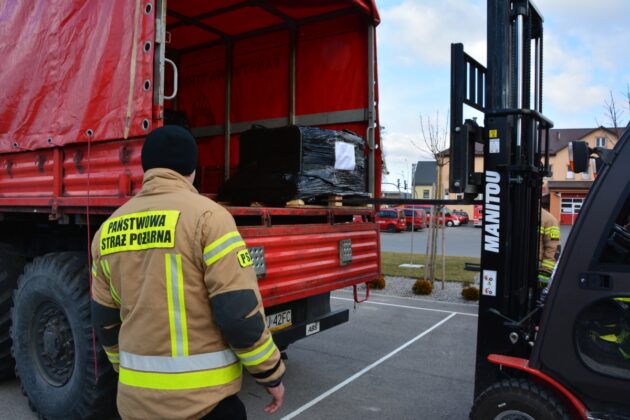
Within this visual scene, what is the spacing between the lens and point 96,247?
2270 mm

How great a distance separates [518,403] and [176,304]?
197 centimetres

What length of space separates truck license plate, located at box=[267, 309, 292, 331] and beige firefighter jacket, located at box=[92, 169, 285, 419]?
5.92 ft

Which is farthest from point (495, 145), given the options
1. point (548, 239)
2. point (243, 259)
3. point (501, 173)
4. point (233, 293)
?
point (548, 239)

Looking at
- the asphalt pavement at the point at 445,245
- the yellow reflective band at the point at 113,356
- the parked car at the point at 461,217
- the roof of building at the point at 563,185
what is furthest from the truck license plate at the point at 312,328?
the roof of building at the point at 563,185

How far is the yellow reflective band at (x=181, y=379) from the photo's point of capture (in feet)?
6.27

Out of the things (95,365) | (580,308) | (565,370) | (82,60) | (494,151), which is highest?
(82,60)

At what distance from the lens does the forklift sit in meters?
2.60

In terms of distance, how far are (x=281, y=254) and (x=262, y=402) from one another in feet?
4.57

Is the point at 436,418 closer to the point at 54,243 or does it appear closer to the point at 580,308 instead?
the point at 580,308

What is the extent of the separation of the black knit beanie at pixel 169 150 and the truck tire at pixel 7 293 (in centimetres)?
308

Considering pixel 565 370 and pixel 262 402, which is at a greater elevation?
pixel 565 370

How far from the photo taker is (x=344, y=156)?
15.0 feet

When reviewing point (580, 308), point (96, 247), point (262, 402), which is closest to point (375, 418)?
point (262, 402)

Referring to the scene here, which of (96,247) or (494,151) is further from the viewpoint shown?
(494,151)
